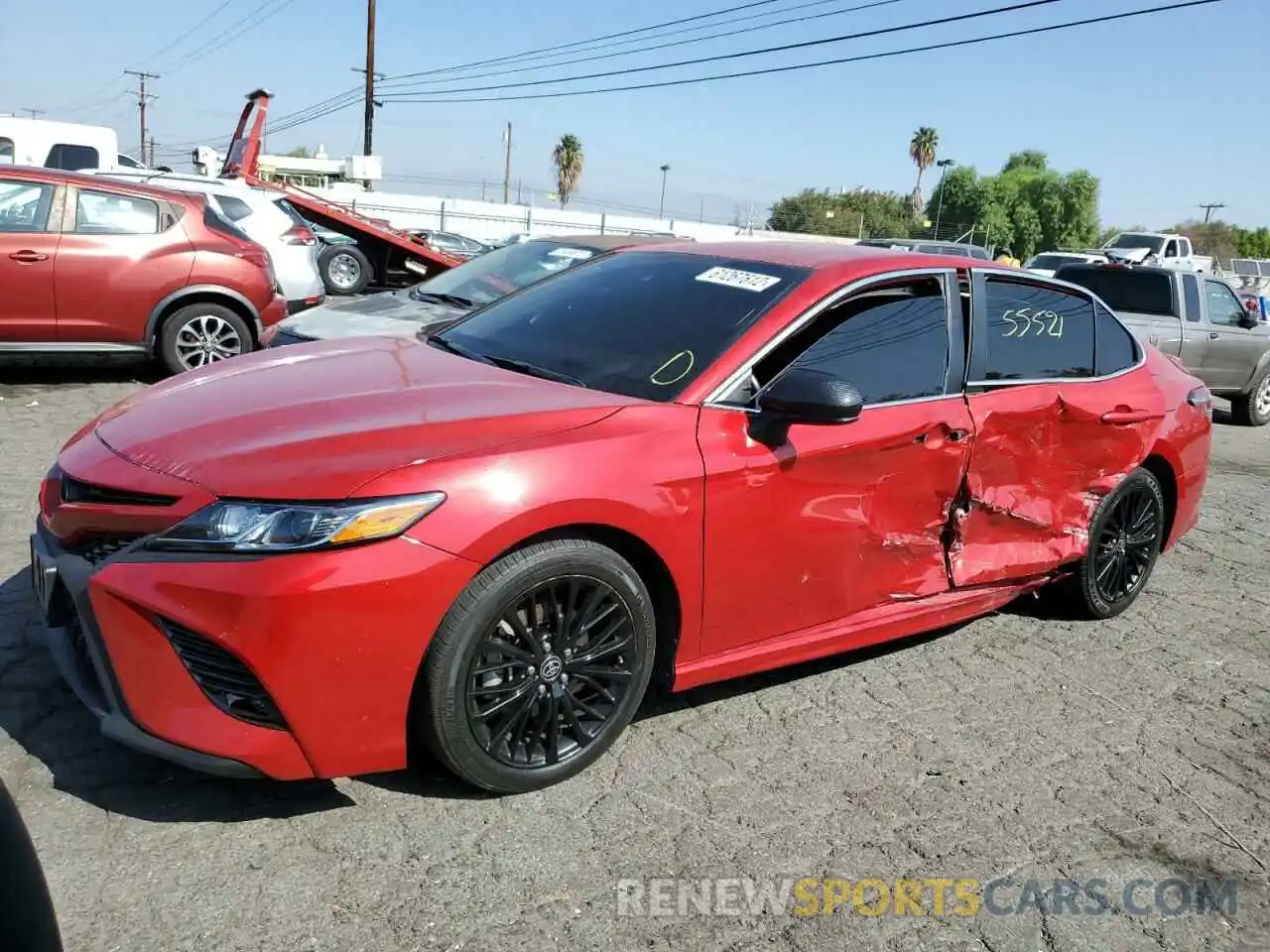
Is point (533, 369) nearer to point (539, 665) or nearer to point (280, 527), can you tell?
point (539, 665)

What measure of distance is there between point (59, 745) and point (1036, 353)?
12.5ft

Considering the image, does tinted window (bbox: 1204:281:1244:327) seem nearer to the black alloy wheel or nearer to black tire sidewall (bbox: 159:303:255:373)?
black tire sidewall (bbox: 159:303:255:373)

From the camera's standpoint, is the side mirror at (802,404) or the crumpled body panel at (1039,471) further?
the crumpled body panel at (1039,471)

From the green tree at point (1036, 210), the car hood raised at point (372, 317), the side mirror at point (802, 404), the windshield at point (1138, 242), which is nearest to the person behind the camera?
the side mirror at point (802, 404)

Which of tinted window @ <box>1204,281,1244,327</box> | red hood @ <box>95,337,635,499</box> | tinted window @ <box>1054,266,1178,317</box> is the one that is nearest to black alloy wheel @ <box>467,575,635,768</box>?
red hood @ <box>95,337,635,499</box>

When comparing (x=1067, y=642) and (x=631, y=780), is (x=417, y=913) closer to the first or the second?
(x=631, y=780)

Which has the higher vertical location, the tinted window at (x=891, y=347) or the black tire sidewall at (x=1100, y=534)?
the tinted window at (x=891, y=347)

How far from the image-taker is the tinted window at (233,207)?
10680 mm

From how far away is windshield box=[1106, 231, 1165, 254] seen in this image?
30.3m

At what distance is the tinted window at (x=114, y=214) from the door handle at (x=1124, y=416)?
684cm

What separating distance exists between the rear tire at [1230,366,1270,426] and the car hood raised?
Result: 9.83 meters

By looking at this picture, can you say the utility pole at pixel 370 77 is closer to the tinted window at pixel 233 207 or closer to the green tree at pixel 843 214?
the tinted window at pixel 233 207

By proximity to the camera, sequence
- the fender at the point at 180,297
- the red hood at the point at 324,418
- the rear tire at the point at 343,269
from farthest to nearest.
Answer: the rear tire at the point at 343,269 < the fender at the point at 180,297 < the red hood at the point at 324,418

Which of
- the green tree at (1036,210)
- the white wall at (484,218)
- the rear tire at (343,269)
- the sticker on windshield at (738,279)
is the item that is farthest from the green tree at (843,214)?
the sticker on windshield at (738,279)
